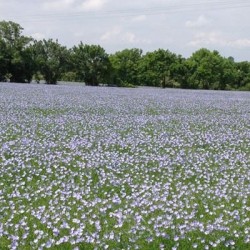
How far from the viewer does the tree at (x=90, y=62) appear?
5978 cm

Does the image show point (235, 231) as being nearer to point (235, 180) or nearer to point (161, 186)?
point (161, 186)

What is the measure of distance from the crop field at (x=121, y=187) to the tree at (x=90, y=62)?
45349 millimetres

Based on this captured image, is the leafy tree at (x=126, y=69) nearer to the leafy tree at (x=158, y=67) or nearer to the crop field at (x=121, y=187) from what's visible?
the leafy tree at (x=158, y=67)

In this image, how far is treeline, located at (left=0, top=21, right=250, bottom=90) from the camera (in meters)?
53.4

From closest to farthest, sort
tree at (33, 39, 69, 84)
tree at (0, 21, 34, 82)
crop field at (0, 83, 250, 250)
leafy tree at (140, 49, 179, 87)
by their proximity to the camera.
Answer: crop field at (0, 83, 250, 250) < tree at (0, 21, 34, 82) < tree at (33, 39, 69, 84) < leafy tree at (140, 49, 179, 87)

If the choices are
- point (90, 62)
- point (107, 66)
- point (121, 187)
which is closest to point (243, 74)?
point (107, 66)

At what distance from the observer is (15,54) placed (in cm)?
5125

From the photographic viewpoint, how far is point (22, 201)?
699cm

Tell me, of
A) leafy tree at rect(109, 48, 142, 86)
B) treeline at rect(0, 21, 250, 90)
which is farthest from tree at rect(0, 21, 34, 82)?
leafy tree at rect(109, 48, 142, 86)

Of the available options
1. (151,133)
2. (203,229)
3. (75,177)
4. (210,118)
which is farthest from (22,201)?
(210,118)

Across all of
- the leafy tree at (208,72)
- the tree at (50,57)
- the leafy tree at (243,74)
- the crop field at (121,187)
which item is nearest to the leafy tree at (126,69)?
the leafy tree at (208,72)

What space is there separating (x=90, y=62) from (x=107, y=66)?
8.85 ft

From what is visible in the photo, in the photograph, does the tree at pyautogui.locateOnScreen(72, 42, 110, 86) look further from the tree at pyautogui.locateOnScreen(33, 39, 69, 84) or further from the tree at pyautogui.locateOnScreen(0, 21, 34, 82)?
the tree at pyautogui.locateOnScreen(0, 21, 34, 82)

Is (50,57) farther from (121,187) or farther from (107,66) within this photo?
(121,187)
